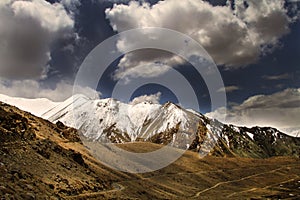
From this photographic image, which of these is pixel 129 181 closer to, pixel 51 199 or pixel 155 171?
pixel 155 171

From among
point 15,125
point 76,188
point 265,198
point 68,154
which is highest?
point 15,125

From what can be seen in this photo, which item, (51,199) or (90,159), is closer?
(51,199)

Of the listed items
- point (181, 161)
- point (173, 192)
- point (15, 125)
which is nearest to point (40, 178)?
point (15, 125)

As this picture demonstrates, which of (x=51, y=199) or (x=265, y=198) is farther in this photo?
(x=265, y=198)

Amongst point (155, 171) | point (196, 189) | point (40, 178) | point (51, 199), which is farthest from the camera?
point (155, 171)

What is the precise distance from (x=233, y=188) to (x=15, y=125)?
89164 mm

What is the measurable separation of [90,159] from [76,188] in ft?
125

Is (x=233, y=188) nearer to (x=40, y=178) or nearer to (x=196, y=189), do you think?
(x=196, y=189)

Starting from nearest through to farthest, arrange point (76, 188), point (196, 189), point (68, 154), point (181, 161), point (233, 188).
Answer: point (76, 188) < point (68, 154) < point (196, 189) < point (233, 188) < point (181, 161)

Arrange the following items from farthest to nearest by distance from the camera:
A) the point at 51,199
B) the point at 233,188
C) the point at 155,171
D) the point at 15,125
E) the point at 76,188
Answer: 1. the point at 233,188
2. the point at 155,171
3. the point at 15,125
4. the point at 76,188
5. the point at 51,199

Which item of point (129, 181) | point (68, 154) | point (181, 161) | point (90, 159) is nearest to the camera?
point (68, 154)

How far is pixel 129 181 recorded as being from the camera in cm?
8956

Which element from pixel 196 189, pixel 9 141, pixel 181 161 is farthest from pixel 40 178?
pixel 181 161

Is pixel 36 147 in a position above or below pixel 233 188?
above
